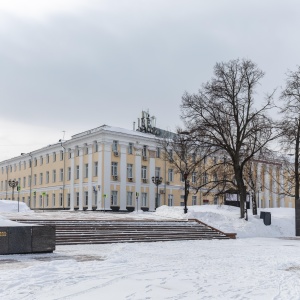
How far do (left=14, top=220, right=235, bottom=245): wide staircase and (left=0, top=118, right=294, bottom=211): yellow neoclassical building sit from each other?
76.6 feet

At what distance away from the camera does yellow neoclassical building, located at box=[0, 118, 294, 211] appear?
53875 millimetres

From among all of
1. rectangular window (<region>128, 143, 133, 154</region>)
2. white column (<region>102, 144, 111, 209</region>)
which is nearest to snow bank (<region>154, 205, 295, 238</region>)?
white column (<region>102, 144, 111, 209</region>)

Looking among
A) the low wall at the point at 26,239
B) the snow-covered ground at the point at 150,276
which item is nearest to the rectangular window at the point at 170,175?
the snow-covered ground at the point at 150,276

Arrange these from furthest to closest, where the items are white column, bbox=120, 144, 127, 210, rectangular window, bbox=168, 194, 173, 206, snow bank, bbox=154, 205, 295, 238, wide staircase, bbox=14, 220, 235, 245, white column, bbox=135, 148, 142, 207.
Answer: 1. rectangular window, bbox=168, 194, 173, 206
2. white column, bbox=135, 148, 142, 207
3. white column, bbox=120, 144, 127, 210
4. snow bank, bbox=154, 205, 295, 238
5. wide staircase, bbox=14, 220, 235, 245

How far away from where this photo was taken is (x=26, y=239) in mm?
14328

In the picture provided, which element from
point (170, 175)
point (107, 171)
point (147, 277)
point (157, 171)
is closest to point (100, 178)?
point (107, 171)

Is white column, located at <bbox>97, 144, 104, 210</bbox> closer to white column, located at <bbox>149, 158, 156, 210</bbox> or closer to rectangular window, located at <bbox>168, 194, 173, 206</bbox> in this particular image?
white column, located at <bbox>149, 158, 156, 210</bbox>

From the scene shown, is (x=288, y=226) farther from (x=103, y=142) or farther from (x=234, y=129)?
(x=103, y=142)

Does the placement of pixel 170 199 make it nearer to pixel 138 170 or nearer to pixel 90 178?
pixel 138 170

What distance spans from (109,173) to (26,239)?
39557 mm

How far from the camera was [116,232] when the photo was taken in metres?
22.3

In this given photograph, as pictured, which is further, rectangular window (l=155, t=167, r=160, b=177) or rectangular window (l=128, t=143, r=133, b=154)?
rectangular window (l=155, t=167, r=160, b=177)

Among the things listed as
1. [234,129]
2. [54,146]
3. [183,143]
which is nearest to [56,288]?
[183,143]

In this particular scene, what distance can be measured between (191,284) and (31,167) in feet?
215
